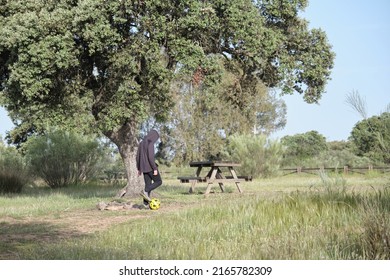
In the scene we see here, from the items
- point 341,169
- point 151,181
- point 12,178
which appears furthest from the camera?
point 341,169

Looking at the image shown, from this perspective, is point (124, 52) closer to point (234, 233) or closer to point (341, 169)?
point (234, 233)

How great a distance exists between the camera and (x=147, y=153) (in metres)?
15.0

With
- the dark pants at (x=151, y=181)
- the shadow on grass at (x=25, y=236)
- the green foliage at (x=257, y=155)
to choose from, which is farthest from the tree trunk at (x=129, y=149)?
the green foliage at (x=257, y=155)

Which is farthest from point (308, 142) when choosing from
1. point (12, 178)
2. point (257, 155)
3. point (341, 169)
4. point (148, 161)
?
point (148, 161)

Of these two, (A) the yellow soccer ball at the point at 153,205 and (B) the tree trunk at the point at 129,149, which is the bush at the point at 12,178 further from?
(A) the yellow soccer ball at the point at 153,205

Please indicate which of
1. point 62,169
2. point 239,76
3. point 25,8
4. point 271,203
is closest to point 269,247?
point 271,203

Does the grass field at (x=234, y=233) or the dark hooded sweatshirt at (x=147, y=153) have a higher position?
the dark hooded sweatshirt at (x=147, y=153)

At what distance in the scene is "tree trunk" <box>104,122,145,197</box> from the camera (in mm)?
20141

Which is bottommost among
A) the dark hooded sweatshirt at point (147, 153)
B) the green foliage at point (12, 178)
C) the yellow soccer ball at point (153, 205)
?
the yellow soccer ball at point (153, 205)

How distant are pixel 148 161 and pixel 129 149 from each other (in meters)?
5.46

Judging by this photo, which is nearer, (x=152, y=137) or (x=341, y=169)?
(x=152, y=137)

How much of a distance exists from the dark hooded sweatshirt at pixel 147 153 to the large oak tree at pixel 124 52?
2.85 m

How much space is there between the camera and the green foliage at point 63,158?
29.0 m

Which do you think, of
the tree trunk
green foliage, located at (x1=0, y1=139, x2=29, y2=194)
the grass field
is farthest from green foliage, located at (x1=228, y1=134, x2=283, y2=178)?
the grass field
